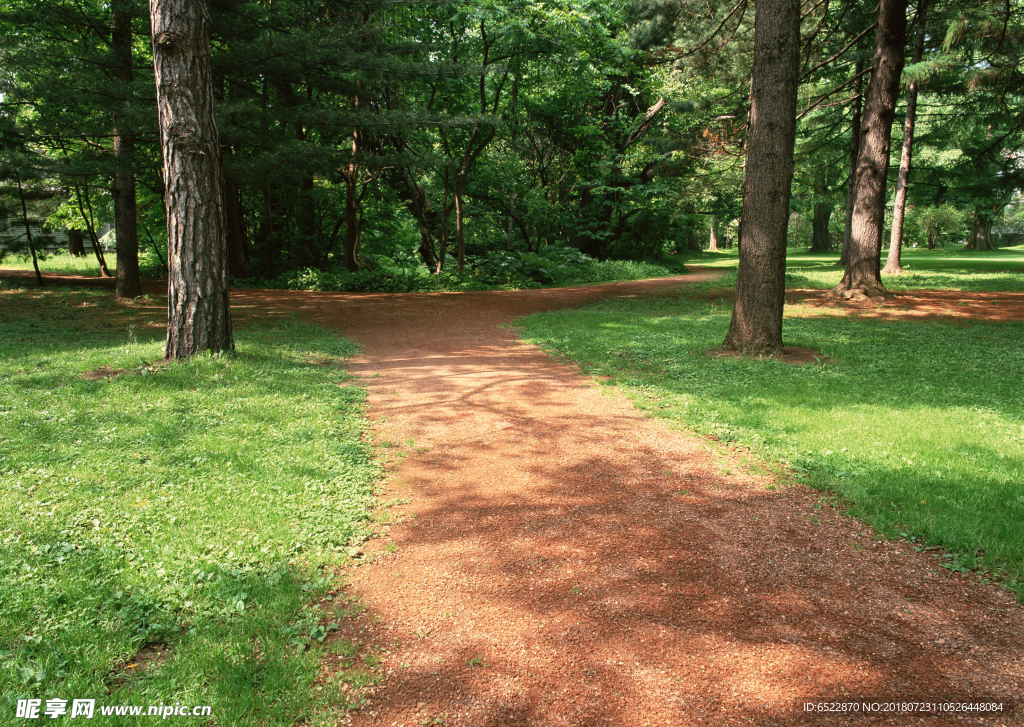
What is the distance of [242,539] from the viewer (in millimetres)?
3469

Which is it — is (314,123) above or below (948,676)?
above

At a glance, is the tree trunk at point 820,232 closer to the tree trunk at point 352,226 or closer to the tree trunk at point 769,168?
the tree trunk at point 352,226

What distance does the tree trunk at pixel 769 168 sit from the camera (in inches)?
301

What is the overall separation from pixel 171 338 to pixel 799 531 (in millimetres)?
7101

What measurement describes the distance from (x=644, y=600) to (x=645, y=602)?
2 cm

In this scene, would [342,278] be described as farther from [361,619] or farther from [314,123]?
[361,619]

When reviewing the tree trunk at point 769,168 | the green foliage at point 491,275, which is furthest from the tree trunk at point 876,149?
the green foliage at point 491,275

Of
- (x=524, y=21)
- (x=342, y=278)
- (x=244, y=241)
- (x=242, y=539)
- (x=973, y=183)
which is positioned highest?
(x=524, y=21)

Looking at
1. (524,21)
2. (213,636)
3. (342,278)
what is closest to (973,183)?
(524,21)

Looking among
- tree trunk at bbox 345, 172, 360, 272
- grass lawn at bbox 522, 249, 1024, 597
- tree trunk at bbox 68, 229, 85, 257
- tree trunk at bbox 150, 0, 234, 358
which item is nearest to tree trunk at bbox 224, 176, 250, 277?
tree trunk at bbox 345, 172, 360, 272

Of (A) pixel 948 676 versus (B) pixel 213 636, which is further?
(B) pixel 213 636

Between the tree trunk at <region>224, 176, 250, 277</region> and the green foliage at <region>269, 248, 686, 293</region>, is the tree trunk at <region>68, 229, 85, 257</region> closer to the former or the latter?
the tree trunk at <region>224, 176, 250, 277</region>

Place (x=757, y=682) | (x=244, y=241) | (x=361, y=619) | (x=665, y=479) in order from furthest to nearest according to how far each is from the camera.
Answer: (x=244, y=241) < (x=665, y=479) < (x=361, y=619) < (x=757, y=682)

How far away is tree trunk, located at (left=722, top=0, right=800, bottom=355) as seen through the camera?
7.66 metres
